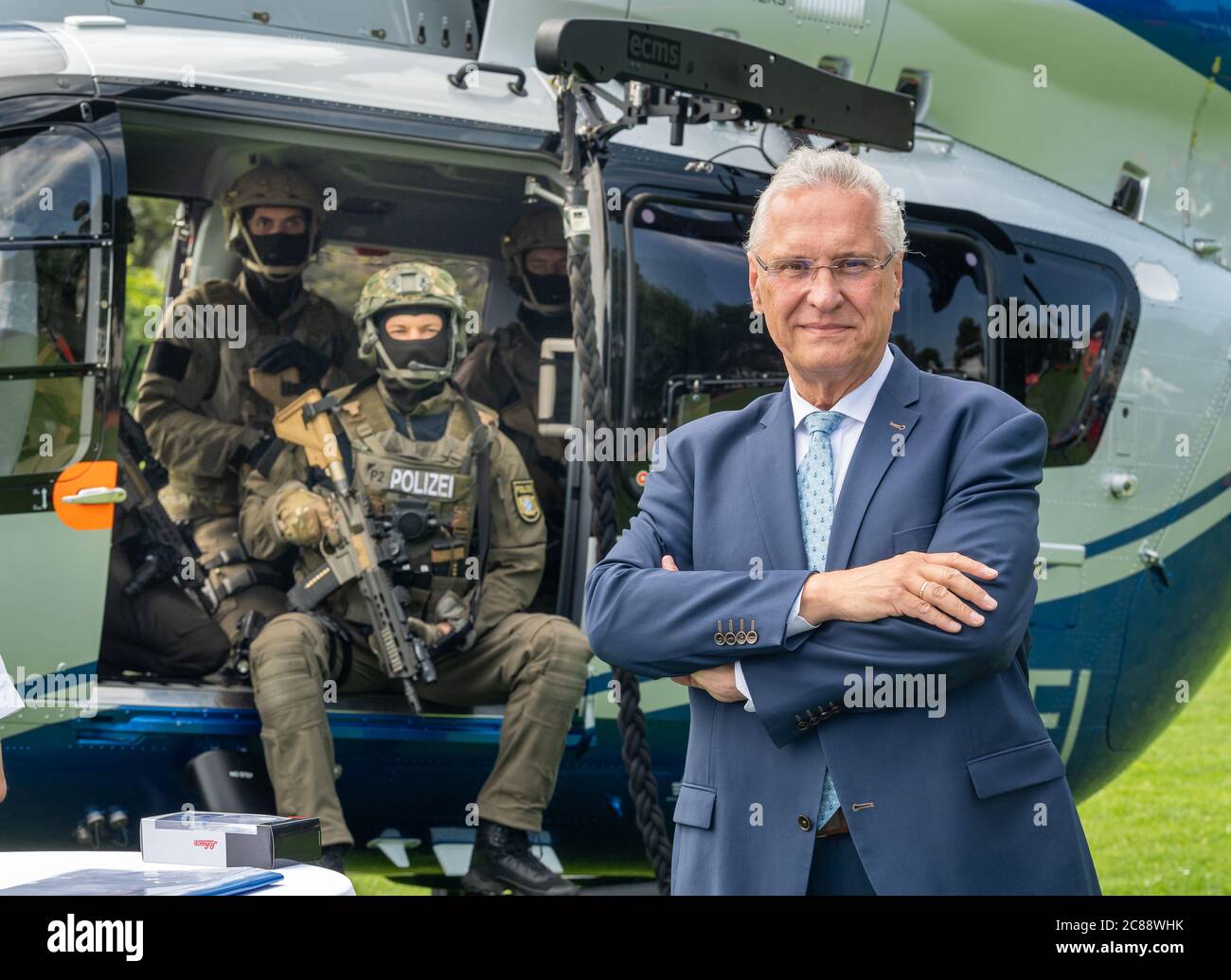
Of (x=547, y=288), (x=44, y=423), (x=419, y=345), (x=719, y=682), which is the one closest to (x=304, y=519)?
(x=419, y=345)

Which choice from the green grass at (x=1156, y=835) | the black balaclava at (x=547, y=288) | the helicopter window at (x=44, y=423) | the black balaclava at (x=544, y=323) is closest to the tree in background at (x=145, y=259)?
the black balaclava at (x=544, y=323)

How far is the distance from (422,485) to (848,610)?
2806 mm

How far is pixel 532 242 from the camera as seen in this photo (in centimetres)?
545

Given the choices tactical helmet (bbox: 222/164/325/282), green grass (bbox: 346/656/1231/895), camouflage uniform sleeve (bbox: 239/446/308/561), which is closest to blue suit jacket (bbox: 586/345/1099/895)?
camouflage uniform sleeve (bbox: 239/446/308/561)

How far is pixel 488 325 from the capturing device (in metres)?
6.18

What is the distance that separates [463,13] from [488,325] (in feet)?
4.56

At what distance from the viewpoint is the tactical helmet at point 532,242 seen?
17.9 feet

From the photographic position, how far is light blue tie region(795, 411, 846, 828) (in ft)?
7.54

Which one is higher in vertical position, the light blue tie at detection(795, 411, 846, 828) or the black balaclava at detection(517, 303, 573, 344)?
the black balaclava at detection(517, 303, 573, 344)

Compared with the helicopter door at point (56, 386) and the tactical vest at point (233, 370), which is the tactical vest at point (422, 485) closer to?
the tactical vest at point (233, 370)

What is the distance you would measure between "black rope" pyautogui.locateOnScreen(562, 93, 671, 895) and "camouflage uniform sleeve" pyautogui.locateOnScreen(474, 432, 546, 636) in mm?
796

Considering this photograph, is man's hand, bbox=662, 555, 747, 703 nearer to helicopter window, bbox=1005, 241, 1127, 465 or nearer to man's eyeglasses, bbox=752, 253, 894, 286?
man's eyeglasses, bbox=752, 253, 894, 286

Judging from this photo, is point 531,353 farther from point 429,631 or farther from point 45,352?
point 45,352

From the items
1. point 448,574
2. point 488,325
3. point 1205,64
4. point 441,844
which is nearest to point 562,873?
point 441,844
